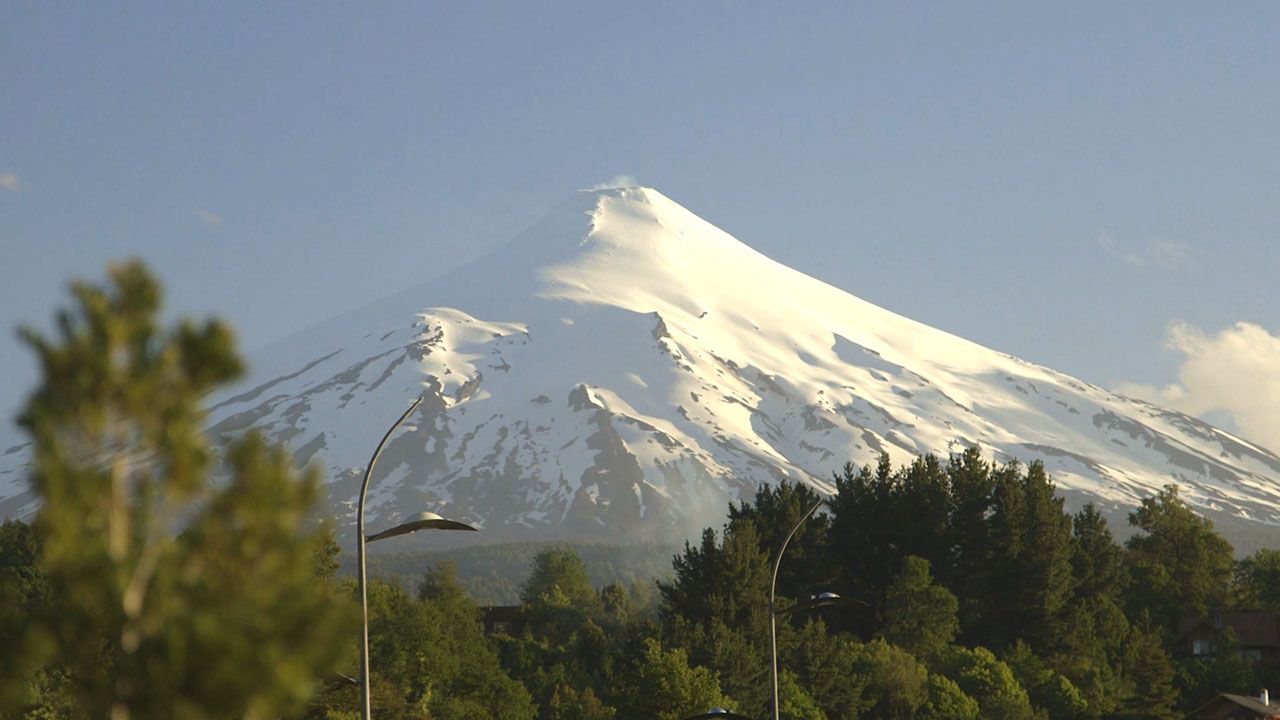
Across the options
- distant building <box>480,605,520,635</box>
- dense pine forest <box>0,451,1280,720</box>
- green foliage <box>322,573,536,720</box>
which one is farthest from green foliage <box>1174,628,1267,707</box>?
distant building <box>480,605,520,635</box>

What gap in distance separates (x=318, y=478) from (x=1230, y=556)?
116 meters

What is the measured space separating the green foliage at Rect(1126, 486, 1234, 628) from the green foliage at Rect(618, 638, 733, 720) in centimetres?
5124

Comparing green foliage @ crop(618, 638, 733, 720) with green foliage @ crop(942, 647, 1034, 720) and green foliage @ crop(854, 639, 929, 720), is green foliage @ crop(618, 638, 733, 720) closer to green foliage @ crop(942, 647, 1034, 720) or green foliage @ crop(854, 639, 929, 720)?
green foliage @ crop(854, 639, 929, 720)

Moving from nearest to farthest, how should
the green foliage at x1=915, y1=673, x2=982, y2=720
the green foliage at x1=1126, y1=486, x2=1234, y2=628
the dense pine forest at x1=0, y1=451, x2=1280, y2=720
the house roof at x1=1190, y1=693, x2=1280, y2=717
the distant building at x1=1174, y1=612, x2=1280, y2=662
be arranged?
the dense pine forest at x1=0, y1=451, x2=1280, y2=720 → the green foliage at x1=915, y1=673, x2=982, y2=720 → the house roof at x1=1190, y1=693, x2=1280, y2=717 → the distant building at x1=1174, y1=612, x2=1280, y2=662 → the green foliage at x1=1126, y1=486, x2=1234, y2=628

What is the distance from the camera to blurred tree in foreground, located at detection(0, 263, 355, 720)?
7.76 m

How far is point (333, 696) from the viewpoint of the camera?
5441 cm

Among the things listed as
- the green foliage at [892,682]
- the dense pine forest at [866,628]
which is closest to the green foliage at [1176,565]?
the dense pine forest at [866,628]

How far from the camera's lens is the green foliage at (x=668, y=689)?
5666 centimetres

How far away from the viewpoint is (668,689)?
2239 inches

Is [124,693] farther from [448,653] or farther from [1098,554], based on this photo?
[1098,554]

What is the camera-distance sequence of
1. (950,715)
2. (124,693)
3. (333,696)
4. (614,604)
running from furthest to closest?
1. (614,604)
2. (950,715)
3. (333,696)
4. (124,693)

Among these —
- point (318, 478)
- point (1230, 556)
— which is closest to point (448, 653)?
point (318, 478)

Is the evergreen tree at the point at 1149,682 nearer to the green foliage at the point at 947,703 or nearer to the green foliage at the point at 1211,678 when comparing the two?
the green foliage at the point at 1211,678

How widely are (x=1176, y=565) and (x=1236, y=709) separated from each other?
38275 mm
